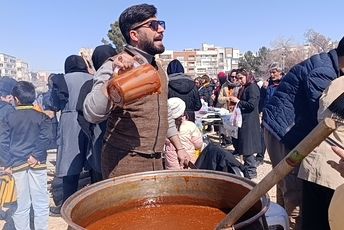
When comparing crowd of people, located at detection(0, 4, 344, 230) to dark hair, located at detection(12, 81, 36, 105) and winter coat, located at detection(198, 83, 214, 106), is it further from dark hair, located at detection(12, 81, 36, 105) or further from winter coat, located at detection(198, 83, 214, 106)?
winter coat, located at detection(198, 83, 214, 106)

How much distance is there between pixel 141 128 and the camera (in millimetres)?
2252

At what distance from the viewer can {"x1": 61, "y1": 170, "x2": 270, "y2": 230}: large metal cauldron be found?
1.56 metres

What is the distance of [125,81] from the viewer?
1.72 meters

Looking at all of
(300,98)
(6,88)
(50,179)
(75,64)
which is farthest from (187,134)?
(50,179)

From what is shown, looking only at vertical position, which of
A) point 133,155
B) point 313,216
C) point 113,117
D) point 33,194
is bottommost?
point 33,194

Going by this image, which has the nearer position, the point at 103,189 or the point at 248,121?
the point at 103,189

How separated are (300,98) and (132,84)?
5.49 ft

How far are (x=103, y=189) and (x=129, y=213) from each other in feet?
0.53

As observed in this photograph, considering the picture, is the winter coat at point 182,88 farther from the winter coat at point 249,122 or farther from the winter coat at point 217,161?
the winter coat at point 217,161

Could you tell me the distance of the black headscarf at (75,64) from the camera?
13.7 ft

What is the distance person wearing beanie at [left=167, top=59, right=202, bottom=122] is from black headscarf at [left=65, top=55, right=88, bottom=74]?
121 cm

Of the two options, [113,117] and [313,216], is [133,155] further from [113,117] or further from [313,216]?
[313,216]

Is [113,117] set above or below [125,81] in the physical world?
below

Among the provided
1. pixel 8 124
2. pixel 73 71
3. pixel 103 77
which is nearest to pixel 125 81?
pixel 103 77
